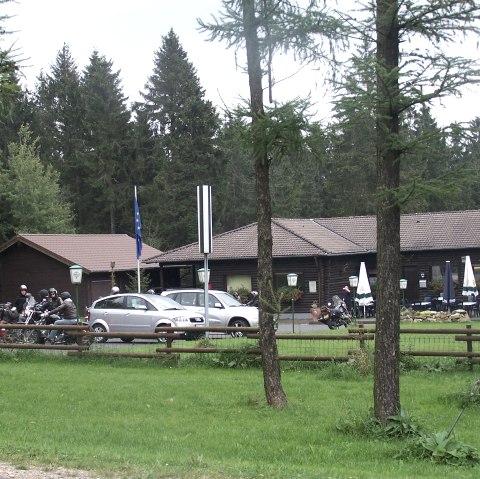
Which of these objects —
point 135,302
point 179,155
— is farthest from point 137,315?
point 179,155

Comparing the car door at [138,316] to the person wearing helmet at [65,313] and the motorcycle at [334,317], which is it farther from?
the motorcycle at [334,317]

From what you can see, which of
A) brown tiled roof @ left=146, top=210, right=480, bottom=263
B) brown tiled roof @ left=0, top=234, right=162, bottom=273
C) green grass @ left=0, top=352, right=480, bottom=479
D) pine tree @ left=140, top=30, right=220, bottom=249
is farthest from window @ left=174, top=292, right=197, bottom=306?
pine tree @ left=140, top=30, right=220, bottom=249

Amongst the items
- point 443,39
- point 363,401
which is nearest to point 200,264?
point 363,401

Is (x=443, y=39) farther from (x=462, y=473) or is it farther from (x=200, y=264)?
(x=200, y=264)

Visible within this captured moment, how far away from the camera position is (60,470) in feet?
26.2

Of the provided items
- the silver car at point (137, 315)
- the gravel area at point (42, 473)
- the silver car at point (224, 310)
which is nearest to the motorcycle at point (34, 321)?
the silver car at point (137, 315)

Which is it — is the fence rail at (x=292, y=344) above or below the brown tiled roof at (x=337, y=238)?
below

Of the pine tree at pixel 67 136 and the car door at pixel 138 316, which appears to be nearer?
the car door at pixel 138 316

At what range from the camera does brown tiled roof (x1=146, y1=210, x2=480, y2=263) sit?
42.4 metres

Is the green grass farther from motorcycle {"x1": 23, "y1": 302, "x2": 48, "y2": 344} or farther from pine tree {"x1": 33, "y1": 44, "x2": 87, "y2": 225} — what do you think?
pine tree {"x1": 33, "y1": 44, "x2": 87, "y2": 225}

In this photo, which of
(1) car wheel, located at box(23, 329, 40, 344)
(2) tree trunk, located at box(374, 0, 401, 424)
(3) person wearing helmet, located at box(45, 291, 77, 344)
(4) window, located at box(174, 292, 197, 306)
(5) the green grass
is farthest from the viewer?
(4) window, located at box(174, 292, 197, 306)

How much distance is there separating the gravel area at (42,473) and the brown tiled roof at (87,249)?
112 feet

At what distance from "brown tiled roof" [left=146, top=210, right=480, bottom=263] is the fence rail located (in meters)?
Answer: 21.8

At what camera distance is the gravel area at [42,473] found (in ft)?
25.2
